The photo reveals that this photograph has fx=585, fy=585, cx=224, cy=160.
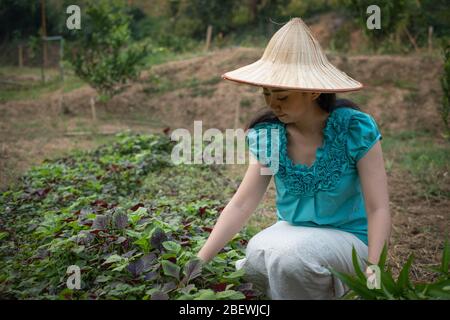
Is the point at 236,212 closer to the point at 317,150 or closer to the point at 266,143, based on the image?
the point at 266,143

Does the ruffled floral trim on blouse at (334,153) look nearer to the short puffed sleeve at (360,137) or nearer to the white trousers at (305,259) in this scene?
the short puffed sleeve at (360,137)

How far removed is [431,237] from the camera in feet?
13.9

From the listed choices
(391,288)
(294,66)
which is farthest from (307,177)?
(391,288)

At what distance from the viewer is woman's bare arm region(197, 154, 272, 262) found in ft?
7.82

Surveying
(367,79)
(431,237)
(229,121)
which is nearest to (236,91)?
(229,121)

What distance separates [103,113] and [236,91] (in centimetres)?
252

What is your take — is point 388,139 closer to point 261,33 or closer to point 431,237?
point 431,237

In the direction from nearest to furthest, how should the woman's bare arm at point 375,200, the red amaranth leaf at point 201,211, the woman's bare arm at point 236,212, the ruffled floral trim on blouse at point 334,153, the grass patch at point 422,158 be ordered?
the woman's bare arm at point 375,200 → the ruffled floral trim on blouse at point 334,153 → the woman's bare arm at point 236,212 → the red amaranth leaf at point 201,211 → the grass patch at point 422,158

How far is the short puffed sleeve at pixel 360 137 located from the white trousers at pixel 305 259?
0.32 meters

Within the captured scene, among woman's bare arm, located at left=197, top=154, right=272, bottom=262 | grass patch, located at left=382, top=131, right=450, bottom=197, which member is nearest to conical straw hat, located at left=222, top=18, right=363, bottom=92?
woman's bare arm, located at left=197, top=154, right=272, bottom=262

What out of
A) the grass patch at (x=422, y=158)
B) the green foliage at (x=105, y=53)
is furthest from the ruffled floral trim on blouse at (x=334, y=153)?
the green foliage at (x=105, y=53)

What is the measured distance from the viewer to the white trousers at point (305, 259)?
219cm

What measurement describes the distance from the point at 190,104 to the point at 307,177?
877cm

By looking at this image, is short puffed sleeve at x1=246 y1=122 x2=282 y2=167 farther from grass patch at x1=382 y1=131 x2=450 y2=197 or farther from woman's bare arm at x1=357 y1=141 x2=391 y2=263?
grass patch at x1=382 y1=131 x2=450 y2=197
